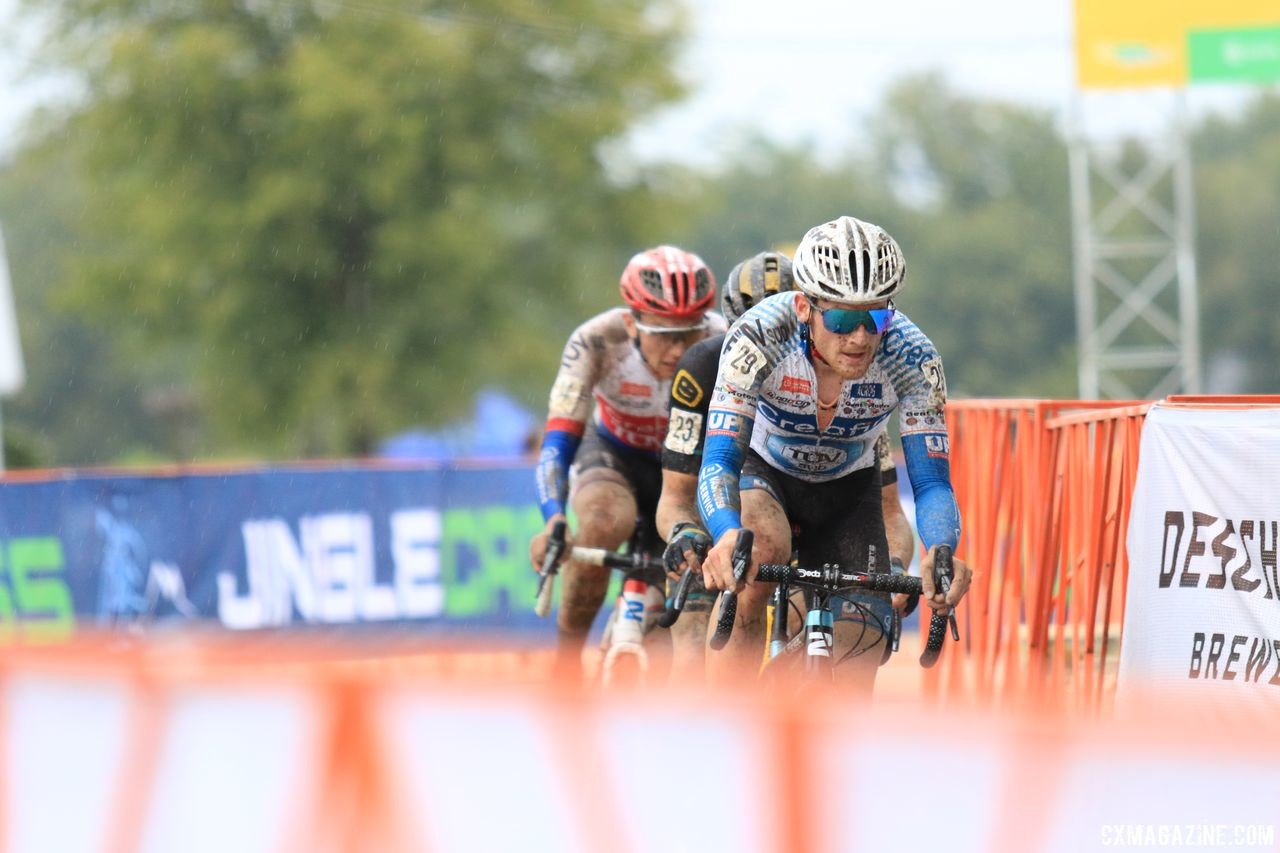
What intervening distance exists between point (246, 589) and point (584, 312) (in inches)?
988

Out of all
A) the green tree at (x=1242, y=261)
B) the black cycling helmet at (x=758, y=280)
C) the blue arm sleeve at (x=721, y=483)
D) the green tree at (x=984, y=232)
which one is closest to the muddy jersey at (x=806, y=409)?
the blue arm sleeve at (x=721, y=483)

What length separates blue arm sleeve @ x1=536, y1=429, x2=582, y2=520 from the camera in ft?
26.3

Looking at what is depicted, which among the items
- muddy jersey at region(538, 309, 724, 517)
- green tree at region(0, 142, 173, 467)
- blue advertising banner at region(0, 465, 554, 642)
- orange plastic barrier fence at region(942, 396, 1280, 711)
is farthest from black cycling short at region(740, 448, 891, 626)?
green tree at region(0, 142, 173, 467)

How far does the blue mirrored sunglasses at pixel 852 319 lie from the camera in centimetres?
571

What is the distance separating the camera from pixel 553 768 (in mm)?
3160

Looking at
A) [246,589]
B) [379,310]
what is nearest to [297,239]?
[379,310]

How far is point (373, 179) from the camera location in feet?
112

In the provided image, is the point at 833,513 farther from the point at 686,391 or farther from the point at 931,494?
the point at 686,391

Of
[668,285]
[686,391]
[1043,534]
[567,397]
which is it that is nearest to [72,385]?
[567,397]

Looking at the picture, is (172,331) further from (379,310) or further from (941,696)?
(941,696)

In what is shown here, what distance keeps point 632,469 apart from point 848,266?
112 inches

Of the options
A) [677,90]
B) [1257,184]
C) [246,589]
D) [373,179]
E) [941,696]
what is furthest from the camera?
[1257,184]

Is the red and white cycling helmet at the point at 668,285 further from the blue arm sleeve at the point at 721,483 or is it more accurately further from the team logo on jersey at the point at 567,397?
the blue arm sleeve at the point at 721,483

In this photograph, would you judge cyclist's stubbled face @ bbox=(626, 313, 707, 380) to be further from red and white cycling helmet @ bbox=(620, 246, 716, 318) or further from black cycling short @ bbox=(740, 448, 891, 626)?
black cycling short @ bbox=(740, 448, 891, 626)
